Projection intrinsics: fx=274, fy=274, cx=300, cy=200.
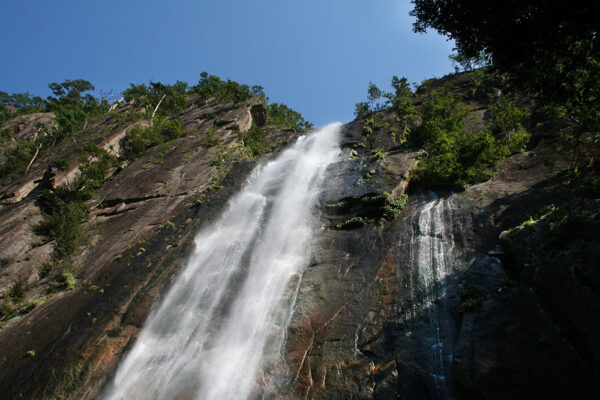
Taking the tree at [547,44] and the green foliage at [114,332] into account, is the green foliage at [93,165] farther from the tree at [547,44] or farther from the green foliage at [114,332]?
the tree at [547,44]

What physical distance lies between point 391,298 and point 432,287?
1229mm

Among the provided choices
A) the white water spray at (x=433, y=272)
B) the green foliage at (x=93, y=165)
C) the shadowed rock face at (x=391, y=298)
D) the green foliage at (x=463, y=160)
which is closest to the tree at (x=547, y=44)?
the shadowed rock face at (x=391, y=298)

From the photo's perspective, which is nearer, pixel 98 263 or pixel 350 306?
pixel 350 306

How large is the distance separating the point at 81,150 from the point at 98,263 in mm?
14745

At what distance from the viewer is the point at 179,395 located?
7688mm

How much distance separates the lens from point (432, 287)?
811 cm

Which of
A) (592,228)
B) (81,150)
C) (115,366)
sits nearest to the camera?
(592,228)

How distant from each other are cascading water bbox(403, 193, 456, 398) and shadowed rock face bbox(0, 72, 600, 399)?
1.5 inches

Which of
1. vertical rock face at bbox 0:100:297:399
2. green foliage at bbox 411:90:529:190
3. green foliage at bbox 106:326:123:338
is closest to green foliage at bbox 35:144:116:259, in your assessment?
vertical rock face at bbox 0:100:297:399

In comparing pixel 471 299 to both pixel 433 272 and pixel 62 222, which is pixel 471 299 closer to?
pixel 433 272

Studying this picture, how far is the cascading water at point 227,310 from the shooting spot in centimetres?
808

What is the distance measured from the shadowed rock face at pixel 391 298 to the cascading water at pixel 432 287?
0.13ft

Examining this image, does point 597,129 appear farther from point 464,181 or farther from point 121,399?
point 121,399

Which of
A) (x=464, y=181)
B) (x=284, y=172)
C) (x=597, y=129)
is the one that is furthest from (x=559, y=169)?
(x=284, y=172)
